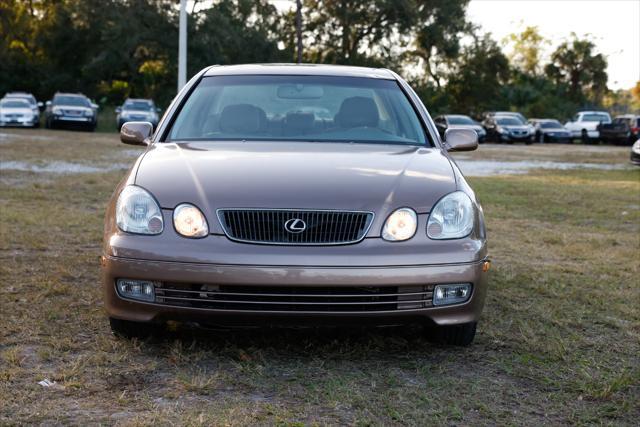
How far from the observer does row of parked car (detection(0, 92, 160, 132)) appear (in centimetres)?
3428

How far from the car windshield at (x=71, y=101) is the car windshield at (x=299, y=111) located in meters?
31.6

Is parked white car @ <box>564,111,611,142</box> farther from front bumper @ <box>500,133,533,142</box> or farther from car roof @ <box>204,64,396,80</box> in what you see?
car roof @ <box>204,64,396,80</box>

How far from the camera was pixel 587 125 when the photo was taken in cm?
4288

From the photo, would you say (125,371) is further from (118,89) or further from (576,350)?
(118,89)

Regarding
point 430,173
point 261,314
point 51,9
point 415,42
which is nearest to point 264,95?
point 430,173

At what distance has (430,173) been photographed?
428 centimetres

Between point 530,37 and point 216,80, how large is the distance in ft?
216

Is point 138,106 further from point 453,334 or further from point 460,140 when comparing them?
point 453,334

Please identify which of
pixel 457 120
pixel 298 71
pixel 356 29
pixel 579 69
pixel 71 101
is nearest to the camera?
pixel 298 71

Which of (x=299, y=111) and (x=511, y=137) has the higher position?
(x=299, y=111)

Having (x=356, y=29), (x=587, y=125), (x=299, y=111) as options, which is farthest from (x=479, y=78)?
(x=299, y=111)

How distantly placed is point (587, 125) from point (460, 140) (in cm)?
3959

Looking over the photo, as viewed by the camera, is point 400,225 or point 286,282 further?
point 400,225

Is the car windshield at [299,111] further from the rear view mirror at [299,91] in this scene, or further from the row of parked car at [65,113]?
the row of parked car at [65,113]
